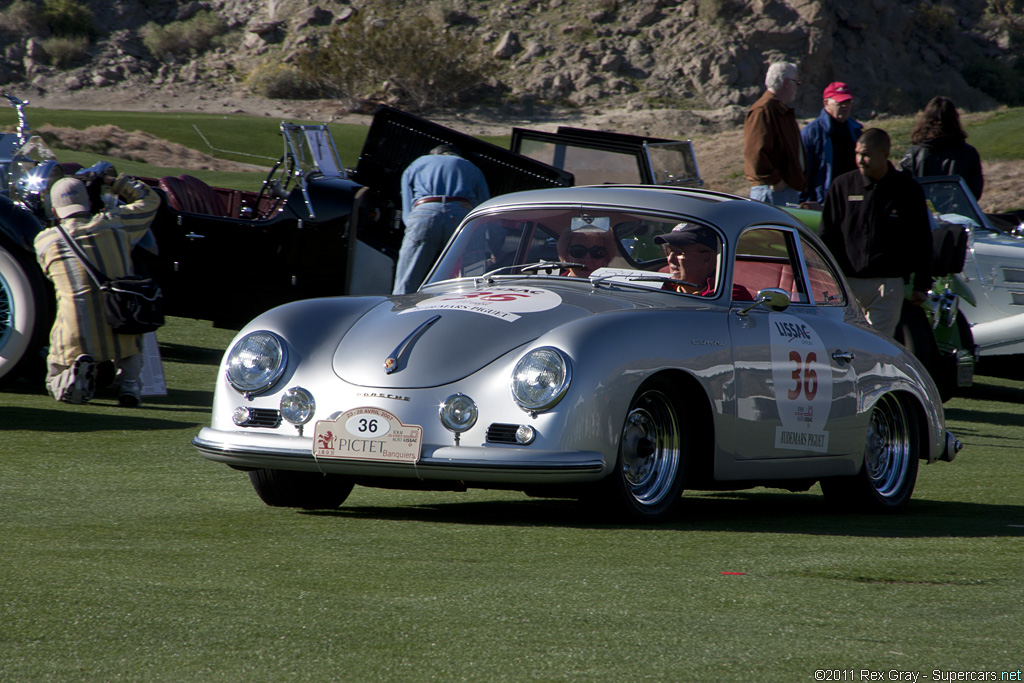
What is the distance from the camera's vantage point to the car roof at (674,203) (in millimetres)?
6156

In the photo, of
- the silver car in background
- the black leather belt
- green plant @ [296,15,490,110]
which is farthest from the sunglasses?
green plant @ [296,15,490,110]

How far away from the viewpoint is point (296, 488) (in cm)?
562

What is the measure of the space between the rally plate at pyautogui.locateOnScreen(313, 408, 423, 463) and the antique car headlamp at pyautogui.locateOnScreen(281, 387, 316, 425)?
0.33 ft

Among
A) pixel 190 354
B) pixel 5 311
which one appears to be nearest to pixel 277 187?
pixel 190 354

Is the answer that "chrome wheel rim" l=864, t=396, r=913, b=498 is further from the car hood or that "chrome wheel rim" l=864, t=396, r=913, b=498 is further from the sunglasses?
the car hood

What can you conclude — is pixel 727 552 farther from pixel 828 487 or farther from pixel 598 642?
pixel 828 487

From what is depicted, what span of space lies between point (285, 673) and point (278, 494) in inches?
105

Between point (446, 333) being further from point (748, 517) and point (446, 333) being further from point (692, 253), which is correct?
point (748, 517)

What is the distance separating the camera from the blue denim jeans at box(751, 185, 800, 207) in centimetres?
1070

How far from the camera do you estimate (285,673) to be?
9.82 feet

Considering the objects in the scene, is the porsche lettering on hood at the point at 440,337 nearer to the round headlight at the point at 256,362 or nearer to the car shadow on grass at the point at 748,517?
the round headlight at the point at 256,362

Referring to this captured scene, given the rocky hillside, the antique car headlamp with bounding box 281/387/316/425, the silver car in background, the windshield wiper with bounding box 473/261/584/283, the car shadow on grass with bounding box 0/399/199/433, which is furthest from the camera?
the rocky hillside

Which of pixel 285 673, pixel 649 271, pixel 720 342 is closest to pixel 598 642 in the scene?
pixel 285 673

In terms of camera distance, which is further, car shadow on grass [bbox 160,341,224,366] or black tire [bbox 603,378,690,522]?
car shadow on grass [bbox 160,341,224,366]
